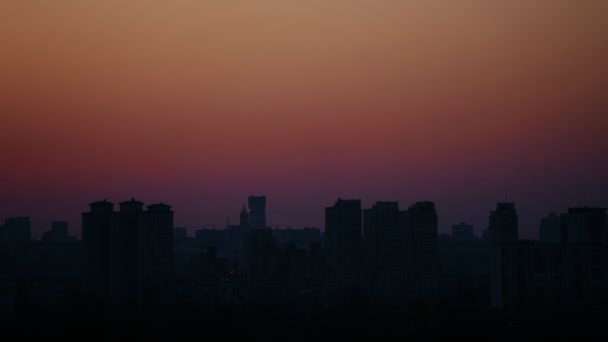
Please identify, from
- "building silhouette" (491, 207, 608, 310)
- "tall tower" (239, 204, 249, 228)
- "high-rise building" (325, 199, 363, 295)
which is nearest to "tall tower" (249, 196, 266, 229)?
"tall tower" (239, 204, 249, 228)

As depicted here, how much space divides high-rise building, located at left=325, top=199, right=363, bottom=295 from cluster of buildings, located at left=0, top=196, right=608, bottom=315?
0.04m

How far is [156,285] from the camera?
111 ft

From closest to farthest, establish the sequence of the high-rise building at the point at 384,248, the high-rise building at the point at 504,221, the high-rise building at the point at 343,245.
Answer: the high-rise building at the point at 384,248 → the high-rise building at the point at 343,245 → the high-rise building at the point at 504,221

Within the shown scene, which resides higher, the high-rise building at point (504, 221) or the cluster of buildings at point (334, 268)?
the high-rise building at point (504, 221)

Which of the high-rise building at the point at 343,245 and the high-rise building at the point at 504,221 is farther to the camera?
the high-rise building at the point at 504,221

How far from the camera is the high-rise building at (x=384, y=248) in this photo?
120 ft

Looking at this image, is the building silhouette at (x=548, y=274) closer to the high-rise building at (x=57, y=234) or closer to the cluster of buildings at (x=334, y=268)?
the cluster of buildings at (x=334, y=268)

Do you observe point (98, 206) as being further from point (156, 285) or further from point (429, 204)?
point (429, 204)

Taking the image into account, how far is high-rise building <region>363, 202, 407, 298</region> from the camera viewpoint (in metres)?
36.7

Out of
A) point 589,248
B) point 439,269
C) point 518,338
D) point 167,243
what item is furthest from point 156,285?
point 518,338

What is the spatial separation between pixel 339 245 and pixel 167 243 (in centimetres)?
578

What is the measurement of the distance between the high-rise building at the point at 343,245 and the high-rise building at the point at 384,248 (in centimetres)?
30

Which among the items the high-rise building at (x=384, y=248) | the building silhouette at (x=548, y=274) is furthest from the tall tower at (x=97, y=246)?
the building silhouette at (x=548, y=274)

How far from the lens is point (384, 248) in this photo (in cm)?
3797
